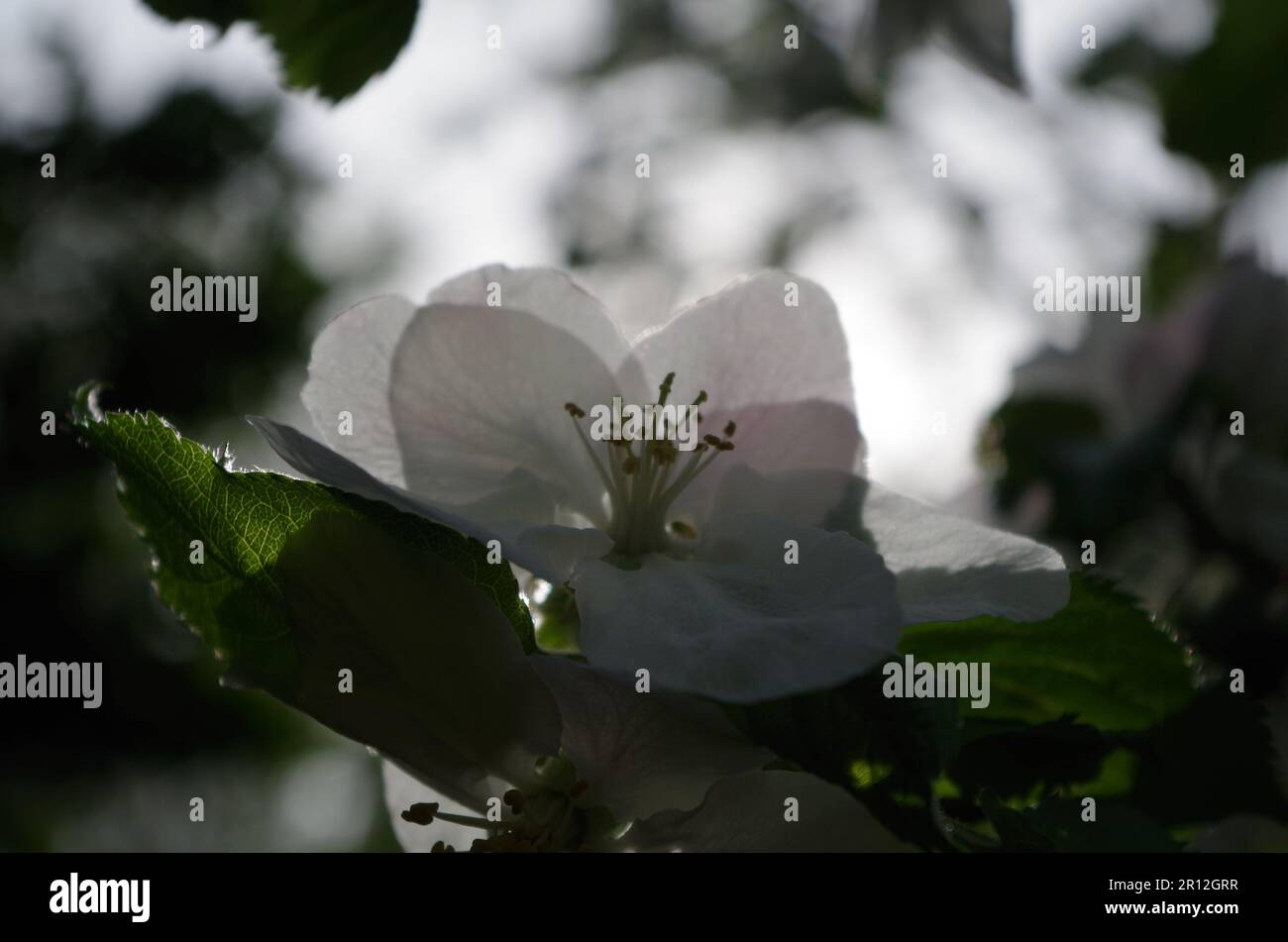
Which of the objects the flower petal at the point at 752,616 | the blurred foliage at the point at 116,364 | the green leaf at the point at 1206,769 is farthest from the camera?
the blurred foliage at the point at 116,364

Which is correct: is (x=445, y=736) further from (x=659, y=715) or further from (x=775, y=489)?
(x=775, y=489)

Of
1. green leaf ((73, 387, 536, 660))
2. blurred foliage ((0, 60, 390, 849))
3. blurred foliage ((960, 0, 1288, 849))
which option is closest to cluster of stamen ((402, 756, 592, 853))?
green leaf ((73, 387, 536, 660))

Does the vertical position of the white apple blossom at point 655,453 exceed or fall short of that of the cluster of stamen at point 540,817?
it exceeds it

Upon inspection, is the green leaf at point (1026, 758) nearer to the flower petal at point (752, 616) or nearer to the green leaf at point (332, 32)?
the flower petal at point (752, 616)

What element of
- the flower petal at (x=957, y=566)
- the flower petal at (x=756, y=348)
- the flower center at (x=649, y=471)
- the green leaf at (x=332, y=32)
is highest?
the green leaf at (x=332, y=32)

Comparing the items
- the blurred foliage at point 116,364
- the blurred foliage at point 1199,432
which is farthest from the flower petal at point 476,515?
the blurred foliage at point 116,364

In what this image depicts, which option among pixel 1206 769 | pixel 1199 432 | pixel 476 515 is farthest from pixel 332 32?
pixel 1199 432

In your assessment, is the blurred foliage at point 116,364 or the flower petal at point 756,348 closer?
the flower petal at point 756,348

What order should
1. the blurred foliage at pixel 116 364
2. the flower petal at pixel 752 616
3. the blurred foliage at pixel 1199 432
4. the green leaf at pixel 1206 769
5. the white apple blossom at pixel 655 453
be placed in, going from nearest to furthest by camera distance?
the flower petal at pixel 752 616
the white apple blossom at pixel 655 453
the green leaf at pixel 1206 769
the blurred foliage at pixel 1199 432
the blurred foliage at pixel 116 364
